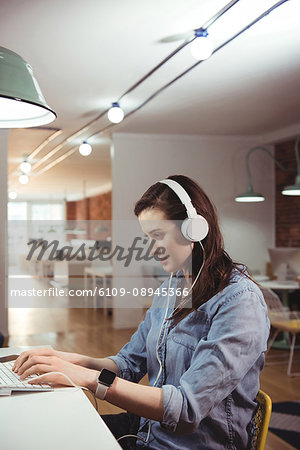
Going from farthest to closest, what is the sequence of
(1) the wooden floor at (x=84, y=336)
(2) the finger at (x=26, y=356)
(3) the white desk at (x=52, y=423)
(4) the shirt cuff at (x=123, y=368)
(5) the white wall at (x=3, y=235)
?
(5) the white wall at (x=3, y=235) < (1) the wooden floor at (x=84, y=336) < (4) the shirt cuff at (x=123, y=368) < (2) the finger at (x=26, y=356) < (3) the white desk at (x=52, y=423)

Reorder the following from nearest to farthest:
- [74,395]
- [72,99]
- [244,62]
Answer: [74,395] → [244,62] → [72,99]

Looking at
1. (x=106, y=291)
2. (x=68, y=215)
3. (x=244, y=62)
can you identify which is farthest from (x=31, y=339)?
(x=68, y=215)

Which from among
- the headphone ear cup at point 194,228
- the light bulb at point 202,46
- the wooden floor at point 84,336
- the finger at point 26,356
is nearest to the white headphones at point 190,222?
the headphone ear cup at point 194,228

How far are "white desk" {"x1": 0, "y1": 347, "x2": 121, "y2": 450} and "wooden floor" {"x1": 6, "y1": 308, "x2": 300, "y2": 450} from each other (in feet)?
6.27

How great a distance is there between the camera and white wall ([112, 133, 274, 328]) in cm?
600

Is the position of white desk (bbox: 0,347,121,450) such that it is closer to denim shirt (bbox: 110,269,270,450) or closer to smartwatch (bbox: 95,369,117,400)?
smartwatch (bbox: 95,369,117,400)

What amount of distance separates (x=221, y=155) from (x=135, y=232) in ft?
5.26

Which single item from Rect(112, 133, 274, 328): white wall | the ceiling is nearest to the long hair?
the ceiling

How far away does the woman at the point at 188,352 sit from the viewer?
1.07 meters

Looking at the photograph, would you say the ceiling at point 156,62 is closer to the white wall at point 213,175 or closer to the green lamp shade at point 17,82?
the white wall at point 213,175

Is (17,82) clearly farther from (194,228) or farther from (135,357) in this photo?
(135,357)

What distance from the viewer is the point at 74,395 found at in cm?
116

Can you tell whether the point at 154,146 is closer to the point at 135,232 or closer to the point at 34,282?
the point at 135,232

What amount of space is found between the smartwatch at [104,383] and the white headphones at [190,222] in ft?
1.39
